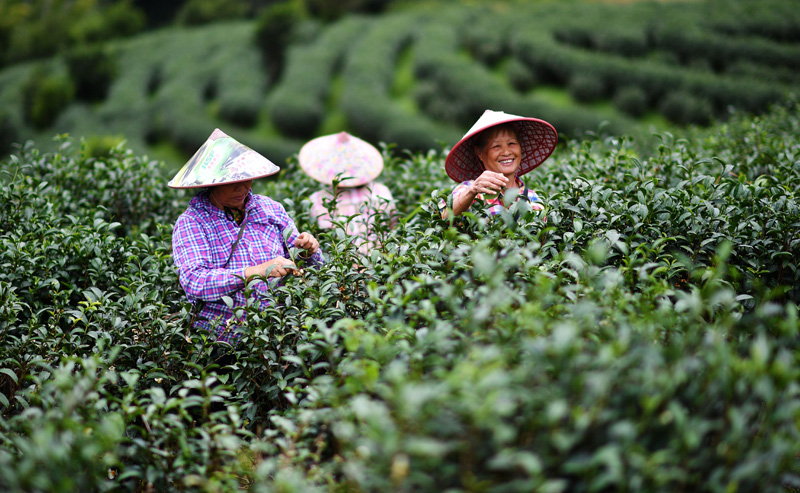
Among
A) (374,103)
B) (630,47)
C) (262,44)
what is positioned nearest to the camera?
(374,103)

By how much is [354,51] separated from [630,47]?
7.85m

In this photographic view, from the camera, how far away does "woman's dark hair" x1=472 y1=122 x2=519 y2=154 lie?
2967 millimetres

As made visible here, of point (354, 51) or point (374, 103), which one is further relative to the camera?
point (354, 51)

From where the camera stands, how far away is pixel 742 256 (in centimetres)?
260

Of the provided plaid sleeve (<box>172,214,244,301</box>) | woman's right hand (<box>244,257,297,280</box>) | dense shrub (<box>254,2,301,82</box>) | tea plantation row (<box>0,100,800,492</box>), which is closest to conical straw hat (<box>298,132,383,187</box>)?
tea plantation row (<box>0,100,800,492</box>)

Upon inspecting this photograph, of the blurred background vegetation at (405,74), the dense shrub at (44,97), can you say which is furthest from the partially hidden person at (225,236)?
the dense shrub at (44,97)

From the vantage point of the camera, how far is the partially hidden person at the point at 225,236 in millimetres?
2584

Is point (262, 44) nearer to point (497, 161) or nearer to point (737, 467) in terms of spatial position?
point (497, 161)

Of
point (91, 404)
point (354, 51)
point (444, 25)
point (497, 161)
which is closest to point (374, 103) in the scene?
point (354, 51)

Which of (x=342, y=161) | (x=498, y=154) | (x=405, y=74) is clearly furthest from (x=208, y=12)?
(x=498, y=154)

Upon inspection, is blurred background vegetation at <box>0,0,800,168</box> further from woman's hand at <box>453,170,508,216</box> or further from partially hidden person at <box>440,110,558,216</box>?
woman's hand at <box>453,170,508,216</box>

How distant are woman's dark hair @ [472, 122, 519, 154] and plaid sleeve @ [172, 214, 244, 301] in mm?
1366

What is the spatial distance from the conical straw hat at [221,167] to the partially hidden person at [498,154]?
0.91 m

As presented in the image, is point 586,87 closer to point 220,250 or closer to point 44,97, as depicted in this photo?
point 220,250
